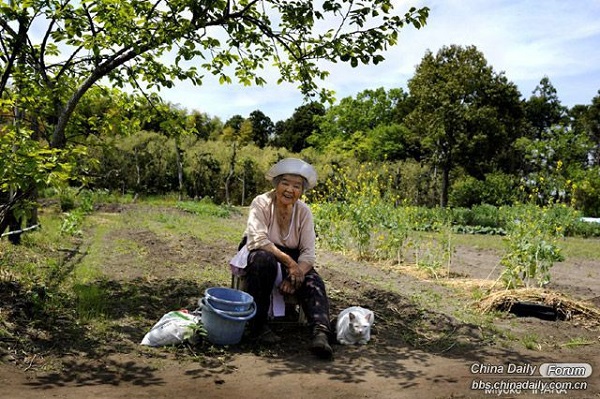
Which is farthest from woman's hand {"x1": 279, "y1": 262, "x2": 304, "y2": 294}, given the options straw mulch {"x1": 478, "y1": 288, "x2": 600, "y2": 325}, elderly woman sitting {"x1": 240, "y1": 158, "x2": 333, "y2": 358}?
straw mulch {"x1": 478, "y1": 288, "x2": 600, "y2": 325}

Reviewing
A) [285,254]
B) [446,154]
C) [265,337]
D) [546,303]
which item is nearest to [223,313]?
[265,337]

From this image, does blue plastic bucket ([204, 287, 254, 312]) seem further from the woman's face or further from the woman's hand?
the woman's face

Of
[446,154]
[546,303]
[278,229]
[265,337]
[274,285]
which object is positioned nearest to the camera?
[265,337]

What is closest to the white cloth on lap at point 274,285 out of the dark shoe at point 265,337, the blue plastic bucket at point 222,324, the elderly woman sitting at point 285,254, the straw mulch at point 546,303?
the elderly woman sitting at point 285,254

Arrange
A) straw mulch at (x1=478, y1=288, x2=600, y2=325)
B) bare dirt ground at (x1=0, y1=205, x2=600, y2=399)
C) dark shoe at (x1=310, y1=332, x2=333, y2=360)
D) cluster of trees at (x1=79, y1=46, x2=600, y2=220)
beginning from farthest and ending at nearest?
1. cluster of trees at (x1=79, y1=46, x2=600, y2=220)
2. straw mulch at (x1=478, y1=288, x2=600, y2=325)
3. dark shoe at (x1=310, y1=332, x2=333, y2=360)
4. bare dirt ground at (x1=0, y1=205, x2=600, y2=399)

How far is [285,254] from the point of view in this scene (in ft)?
12.9

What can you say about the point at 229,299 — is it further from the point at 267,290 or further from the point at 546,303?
the point at 546,303

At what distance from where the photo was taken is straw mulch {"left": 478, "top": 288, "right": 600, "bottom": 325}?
4746mm

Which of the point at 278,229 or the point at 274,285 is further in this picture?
the point at 278,229

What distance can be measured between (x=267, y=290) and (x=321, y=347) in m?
0.61

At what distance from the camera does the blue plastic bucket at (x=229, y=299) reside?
143 inches

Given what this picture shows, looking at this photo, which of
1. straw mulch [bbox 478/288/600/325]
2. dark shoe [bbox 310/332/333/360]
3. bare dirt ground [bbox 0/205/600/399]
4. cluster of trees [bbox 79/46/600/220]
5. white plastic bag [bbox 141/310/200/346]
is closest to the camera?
bare dirt ground [bbox 0/205/600/399]

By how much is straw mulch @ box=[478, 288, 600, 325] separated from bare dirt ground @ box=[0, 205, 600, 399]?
11cm

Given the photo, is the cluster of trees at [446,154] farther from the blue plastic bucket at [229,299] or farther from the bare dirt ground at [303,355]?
the blue plastic bucket at [229,299]
